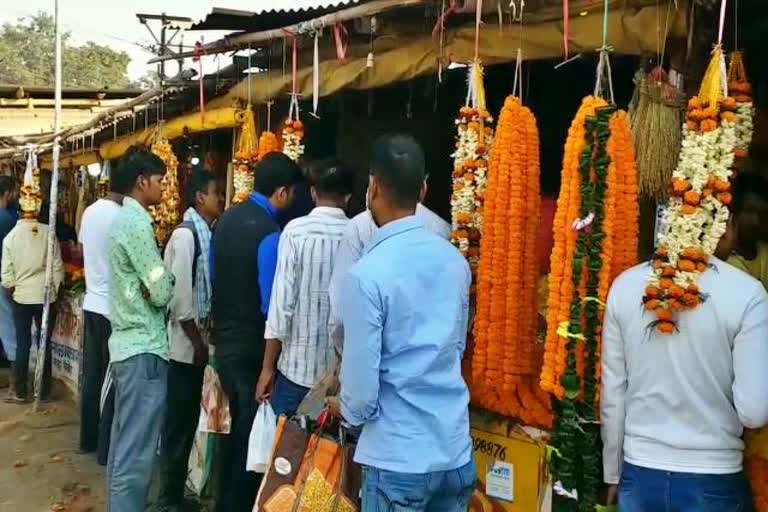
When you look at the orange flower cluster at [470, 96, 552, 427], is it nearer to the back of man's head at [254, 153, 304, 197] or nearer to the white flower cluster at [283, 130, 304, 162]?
the back of man's head at [254, 153, 304, 197]

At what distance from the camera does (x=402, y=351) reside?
245 cm

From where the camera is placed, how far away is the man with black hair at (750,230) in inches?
120

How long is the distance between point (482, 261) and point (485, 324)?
252 millimetres

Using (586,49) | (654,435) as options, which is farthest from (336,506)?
(586,49)

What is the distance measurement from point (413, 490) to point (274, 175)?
2.10 meters

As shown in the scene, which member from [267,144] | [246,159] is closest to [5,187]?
[246,159]

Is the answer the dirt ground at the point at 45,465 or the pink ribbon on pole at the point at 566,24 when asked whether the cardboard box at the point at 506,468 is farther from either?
the dirt ground at the point at 45,465

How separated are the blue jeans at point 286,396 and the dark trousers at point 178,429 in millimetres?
1066

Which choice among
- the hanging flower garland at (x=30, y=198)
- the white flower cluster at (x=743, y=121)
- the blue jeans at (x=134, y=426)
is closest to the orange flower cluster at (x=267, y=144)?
the blue jeans at (x=134, y=426)

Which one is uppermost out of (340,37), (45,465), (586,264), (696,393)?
(340,37)

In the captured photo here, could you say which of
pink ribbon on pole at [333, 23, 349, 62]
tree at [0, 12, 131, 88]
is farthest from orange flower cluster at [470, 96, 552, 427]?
tree at [0, 12, 131, 88]

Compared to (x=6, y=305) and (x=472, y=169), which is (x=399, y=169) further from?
(x=6, y=305)

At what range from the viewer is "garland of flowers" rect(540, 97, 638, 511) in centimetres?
269

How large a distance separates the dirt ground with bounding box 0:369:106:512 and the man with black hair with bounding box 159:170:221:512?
2.65ft
